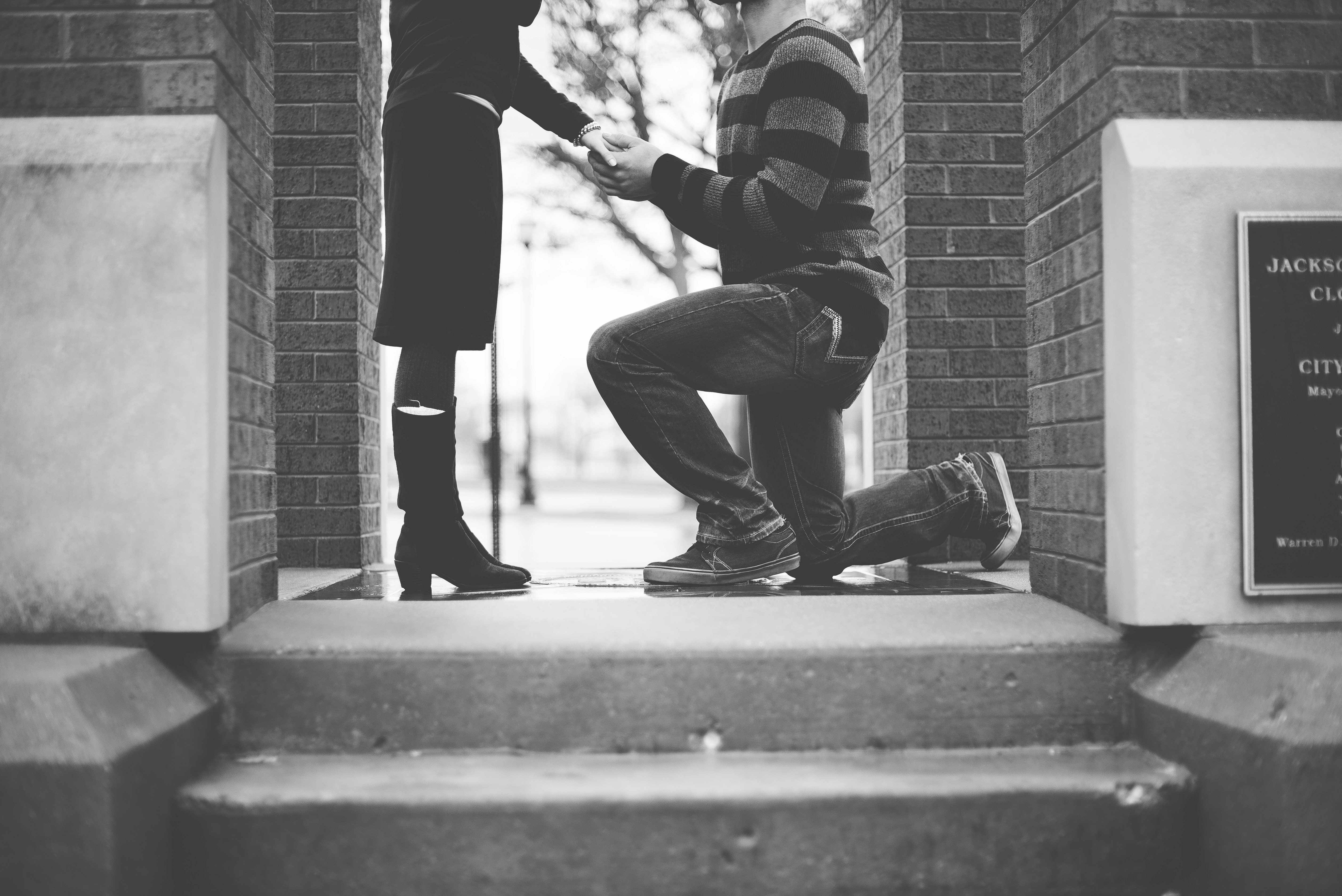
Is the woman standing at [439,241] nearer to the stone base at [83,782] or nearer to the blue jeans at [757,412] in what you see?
the blue jeans at [757,412]

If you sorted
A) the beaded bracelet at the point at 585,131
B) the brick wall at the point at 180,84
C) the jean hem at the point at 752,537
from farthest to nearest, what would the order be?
the beaded bracelet at the point at 585,131 < the jean hem at the point at 752,537 < the brick wall at the point at 180,84

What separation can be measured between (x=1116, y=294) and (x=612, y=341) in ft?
4.23

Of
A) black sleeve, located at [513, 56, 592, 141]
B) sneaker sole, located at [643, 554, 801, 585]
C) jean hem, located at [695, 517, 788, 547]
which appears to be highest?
black sleeve, located at [513, 56, 592, 141]

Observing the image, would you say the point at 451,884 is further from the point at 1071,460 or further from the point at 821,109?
the point at 821,109

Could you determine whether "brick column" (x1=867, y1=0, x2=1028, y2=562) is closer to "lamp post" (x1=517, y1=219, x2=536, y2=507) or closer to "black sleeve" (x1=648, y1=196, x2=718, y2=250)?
"black sleeve" (x1=648, y1=196, x2=718, y2=250)

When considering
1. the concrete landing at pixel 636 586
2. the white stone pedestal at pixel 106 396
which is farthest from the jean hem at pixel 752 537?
the white stone pedestal at pixel 106 396

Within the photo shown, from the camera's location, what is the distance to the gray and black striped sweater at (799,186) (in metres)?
2.73

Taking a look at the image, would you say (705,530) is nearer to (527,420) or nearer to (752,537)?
(752,537)

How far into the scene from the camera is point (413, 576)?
2.82 metres

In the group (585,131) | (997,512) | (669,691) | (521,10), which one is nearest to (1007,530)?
(997,512)

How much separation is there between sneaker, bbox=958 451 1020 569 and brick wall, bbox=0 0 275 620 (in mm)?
2185

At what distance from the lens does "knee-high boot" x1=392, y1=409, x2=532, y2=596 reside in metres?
2.78

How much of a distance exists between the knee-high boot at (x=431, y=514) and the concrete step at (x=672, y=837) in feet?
3.25

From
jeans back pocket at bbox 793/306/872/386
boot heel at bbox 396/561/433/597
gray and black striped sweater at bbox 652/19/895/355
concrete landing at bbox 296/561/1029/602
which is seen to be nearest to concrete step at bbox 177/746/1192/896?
concrete landing at bbox 296/561/1029/602
